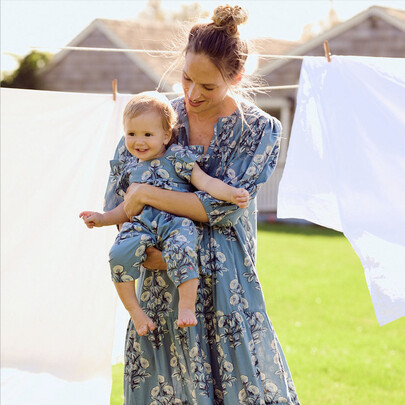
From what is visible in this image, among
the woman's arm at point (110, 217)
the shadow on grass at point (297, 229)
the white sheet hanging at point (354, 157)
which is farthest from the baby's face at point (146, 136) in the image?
the shadow on grass at point (297, 229)

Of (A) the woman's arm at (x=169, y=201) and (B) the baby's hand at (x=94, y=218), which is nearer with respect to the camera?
(A) the woman's arm at (x=169, y=201)

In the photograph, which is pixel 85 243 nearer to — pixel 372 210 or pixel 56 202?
pixel 56 202

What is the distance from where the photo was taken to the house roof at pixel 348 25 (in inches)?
570

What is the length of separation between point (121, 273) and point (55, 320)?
174 centimetres

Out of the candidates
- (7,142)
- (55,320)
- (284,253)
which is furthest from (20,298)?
(284,253)

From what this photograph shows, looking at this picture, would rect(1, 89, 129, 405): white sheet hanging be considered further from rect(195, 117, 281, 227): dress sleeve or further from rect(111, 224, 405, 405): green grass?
rect(195, 117, 281, 227): dress sleeve

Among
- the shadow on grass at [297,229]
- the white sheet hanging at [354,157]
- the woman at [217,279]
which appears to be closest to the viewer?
the woman at [217,279]

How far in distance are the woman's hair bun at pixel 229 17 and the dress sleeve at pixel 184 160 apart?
15.9 inches

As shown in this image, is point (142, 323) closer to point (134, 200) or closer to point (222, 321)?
Answer: point (222, 321)

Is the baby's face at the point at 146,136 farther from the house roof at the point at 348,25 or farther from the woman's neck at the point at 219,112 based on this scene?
the house roof at the point at 348,25

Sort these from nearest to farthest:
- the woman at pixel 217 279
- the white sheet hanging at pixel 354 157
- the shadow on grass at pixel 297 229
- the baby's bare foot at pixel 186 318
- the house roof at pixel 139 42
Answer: the baby's bare foot at pixel 186 318
the woman at pixel 217 279
the white sheet hanging at pixel 354 157
the shadow on grass at pixel 297 229
the house roof at pixel 139 42

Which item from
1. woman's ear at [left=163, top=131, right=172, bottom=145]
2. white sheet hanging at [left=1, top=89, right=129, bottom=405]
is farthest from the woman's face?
white sheet hanging at [left=1, top=89, right=129, bottom=405]

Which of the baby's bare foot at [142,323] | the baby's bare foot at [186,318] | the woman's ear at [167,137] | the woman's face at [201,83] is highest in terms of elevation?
the woman's face at [201,83]

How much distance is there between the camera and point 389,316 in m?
2.53
